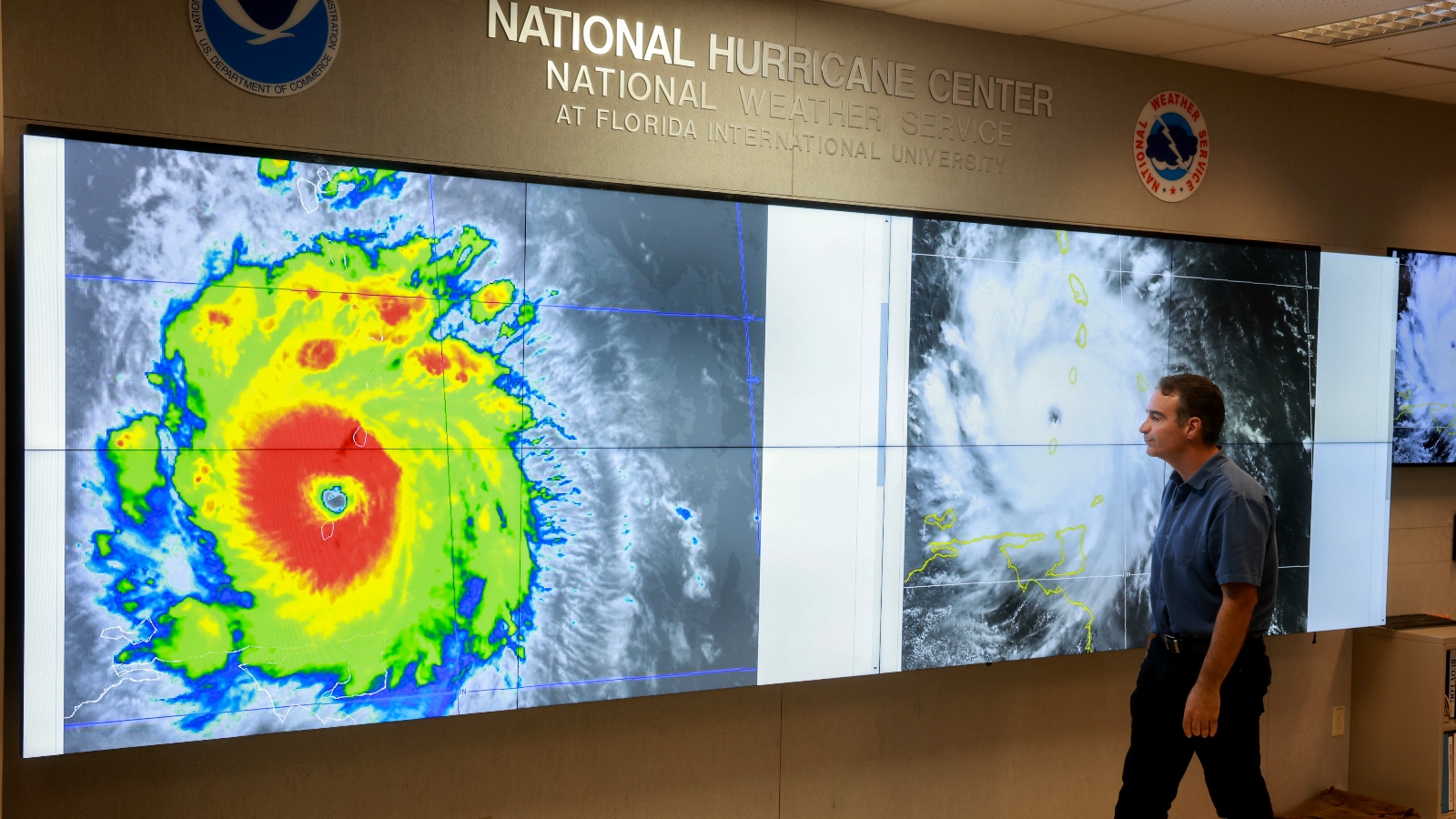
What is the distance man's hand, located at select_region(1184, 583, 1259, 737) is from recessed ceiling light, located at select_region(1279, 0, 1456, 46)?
6.27ft

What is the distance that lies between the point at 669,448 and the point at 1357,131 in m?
3.13

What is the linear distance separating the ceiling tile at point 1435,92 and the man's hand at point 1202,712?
2.82 meters

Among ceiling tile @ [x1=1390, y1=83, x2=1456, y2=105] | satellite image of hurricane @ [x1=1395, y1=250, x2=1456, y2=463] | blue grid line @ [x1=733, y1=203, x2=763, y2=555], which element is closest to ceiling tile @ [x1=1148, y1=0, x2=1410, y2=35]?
ceiling tile @ [x1=1390, y1=83, x2=1456, y2=105]

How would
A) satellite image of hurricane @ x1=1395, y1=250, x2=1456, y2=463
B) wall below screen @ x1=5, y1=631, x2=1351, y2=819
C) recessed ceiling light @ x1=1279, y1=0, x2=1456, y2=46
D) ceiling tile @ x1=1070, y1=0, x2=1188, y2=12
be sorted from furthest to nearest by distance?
satellite image of hurricane @ x1=1395, y1=250, x2=1456, y2=463 → recessed ceiling light @ x1=1279, y1=0, x2=1456, y2=46 → ceiling tile @ x1=1070, y1=0, x2=1188, y2=12 → wall below screen @ x1=5, y1=631, x2=1351, y2=819

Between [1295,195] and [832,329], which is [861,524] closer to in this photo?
[832,329]

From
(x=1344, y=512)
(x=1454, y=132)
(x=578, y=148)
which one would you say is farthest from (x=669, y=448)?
(x=1454, y=132)

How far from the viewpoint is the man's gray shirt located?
9.66 ft

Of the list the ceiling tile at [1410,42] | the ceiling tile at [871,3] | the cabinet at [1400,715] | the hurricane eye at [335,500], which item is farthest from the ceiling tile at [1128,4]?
the cabinet at [1400,715]

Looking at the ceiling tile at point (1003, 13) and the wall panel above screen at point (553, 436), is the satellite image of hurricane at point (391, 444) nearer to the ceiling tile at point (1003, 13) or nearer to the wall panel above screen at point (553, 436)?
the wall panel above screen at point (553, 436)

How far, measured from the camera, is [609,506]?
3096 mm

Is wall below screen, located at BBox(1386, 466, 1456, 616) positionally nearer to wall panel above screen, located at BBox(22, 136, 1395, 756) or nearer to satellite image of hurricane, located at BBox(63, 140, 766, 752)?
wall panel above screen, located at BBox(22, 136, 1395, 756)

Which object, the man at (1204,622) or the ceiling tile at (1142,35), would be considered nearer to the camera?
the man at (1204,622)

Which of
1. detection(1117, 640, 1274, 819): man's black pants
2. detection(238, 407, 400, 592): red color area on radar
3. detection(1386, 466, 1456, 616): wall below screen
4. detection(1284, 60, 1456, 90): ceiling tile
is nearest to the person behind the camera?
detection(238, 407, 400, 592): red color area on radar

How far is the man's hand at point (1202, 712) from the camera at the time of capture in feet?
9.63
